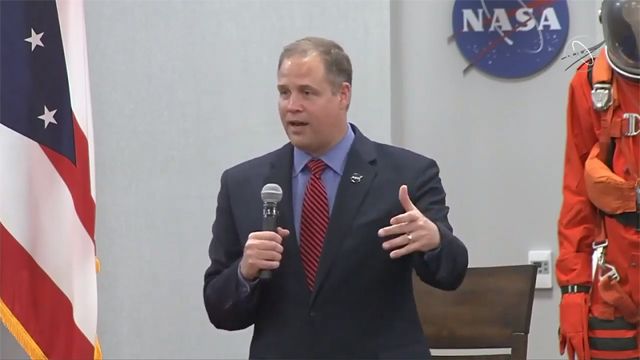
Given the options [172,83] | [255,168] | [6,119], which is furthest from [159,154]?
[255,168]

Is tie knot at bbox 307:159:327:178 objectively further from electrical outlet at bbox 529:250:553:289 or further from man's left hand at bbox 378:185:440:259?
electrical outlet at bbox 529:250:553:289

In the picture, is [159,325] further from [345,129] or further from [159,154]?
[345,129]

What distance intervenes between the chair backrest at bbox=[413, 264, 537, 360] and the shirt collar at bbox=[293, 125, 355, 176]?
0.96 meters

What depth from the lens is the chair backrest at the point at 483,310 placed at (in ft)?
11.6

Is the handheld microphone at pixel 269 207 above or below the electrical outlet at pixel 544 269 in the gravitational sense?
above

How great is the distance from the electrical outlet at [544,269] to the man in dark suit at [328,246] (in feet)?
5.72

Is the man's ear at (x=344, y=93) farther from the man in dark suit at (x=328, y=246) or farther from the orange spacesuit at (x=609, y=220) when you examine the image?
the orange spacesuit at (x=609, y=220)

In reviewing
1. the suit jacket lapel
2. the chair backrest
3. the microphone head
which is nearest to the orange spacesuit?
the chair backrest

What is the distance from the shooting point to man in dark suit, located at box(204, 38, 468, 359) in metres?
2.70

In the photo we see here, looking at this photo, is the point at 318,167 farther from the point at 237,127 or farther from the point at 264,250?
the point at 237,127

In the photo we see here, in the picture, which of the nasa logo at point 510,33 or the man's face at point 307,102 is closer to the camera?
the man's face at point 307,102

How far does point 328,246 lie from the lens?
272cm

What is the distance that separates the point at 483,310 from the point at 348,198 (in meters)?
1.04

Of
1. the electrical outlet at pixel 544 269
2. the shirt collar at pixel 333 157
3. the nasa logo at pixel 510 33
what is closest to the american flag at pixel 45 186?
the shirt collar at pixel 333 157
